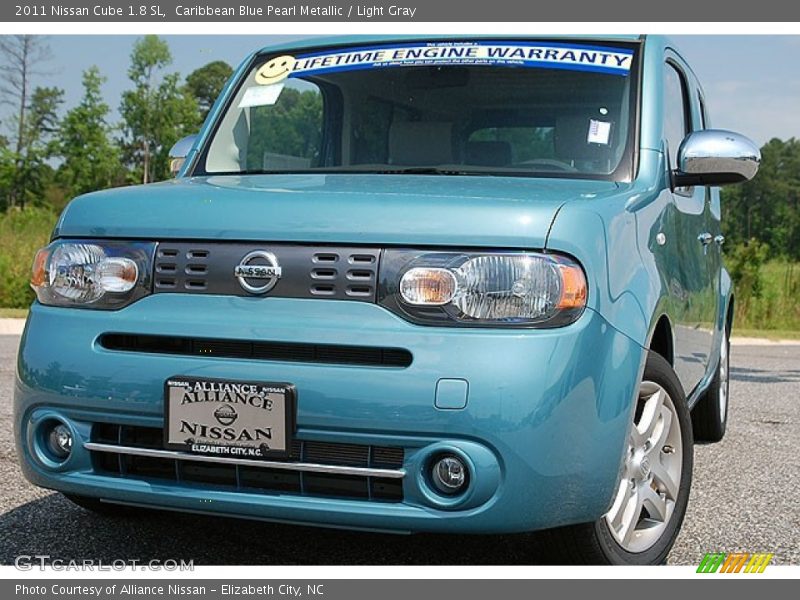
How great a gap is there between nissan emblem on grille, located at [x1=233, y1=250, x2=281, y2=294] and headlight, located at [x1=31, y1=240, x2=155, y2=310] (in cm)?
31

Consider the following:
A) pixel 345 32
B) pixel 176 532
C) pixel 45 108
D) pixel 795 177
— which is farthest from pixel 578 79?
pixel 795 177

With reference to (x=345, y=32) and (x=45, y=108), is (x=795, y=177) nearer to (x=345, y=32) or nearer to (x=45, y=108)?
(x=45, y=108)

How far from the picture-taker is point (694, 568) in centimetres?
345

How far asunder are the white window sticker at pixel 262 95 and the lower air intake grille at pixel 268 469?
6.01 ft

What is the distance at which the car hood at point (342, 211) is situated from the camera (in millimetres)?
2902

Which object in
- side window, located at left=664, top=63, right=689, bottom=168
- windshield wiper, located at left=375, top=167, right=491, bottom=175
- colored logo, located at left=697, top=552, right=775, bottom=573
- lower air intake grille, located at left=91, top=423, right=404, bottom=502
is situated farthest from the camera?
side window, located at left=664, top=63, right=689, bottom=168

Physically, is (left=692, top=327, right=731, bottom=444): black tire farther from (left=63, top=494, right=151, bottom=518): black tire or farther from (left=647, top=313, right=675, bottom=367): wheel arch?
(left=63, top=494, right=151, bottom=518): black tire

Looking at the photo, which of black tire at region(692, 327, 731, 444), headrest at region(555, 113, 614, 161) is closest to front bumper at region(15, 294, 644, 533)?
headrest at region(555, 113, 614, 161)

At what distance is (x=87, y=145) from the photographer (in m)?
64.9

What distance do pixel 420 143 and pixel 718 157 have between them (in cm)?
109

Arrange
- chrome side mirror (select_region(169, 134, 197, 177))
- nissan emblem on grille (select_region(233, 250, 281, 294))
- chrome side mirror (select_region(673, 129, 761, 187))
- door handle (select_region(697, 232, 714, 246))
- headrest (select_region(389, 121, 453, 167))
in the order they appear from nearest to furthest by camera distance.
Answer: nissan emblem on grille (select_region(233, 250, 281, 294)) → chrome side mirror (select_region(673, 129, 761, 187)) → headrest (select_region(389, 121, 453, 167)) → chrome side mirror (select_region(169, 134, 197, 177)) → door handle (select_region(697, 232, 714, 246))

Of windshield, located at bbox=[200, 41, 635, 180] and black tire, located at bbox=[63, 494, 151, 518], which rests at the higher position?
windshield, located at bbox=[200, 41, 635, 180]

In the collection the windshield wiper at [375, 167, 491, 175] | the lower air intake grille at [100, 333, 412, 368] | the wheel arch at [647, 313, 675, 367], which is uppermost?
the windshield wiper at [375, 167, 491, 175]

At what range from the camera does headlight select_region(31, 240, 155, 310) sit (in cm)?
315
